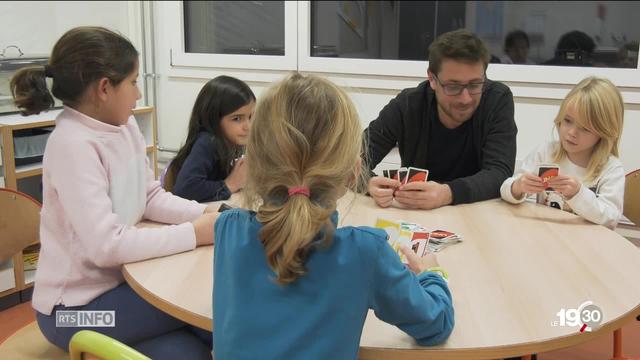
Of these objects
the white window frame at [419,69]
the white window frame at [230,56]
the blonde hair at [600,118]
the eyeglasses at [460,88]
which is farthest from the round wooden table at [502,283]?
the white window frame at [230,56]

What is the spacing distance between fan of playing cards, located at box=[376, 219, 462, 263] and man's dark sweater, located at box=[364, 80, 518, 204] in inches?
19.8

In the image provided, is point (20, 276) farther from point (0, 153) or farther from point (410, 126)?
point (410, 126)

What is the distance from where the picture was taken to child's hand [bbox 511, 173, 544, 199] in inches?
84.7

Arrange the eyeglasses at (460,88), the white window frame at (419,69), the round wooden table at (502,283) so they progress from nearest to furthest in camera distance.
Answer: the round wooden table at (502,283)
the eyeglasses at (460,88)
the white window frame at (419,69)

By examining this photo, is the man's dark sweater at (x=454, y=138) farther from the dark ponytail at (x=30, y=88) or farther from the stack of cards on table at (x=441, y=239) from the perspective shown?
the dark ponytail at (x=30, y=88)

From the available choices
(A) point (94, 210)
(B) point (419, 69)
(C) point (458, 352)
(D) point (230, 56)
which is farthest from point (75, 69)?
(D) point (230, 56)

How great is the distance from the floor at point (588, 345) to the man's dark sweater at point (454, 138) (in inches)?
33.4

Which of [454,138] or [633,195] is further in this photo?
[454,138]

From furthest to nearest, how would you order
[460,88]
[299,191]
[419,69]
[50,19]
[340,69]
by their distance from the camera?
[50,19], [340,69], [419,69], [460,88], [299,191]

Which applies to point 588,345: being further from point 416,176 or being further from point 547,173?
point 416,176

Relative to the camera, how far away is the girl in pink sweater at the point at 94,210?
1617 millimetres

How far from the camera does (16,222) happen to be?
6.57 ft

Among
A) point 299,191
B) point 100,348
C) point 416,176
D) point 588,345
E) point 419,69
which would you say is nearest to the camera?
point 299,191

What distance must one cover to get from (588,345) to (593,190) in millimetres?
939
